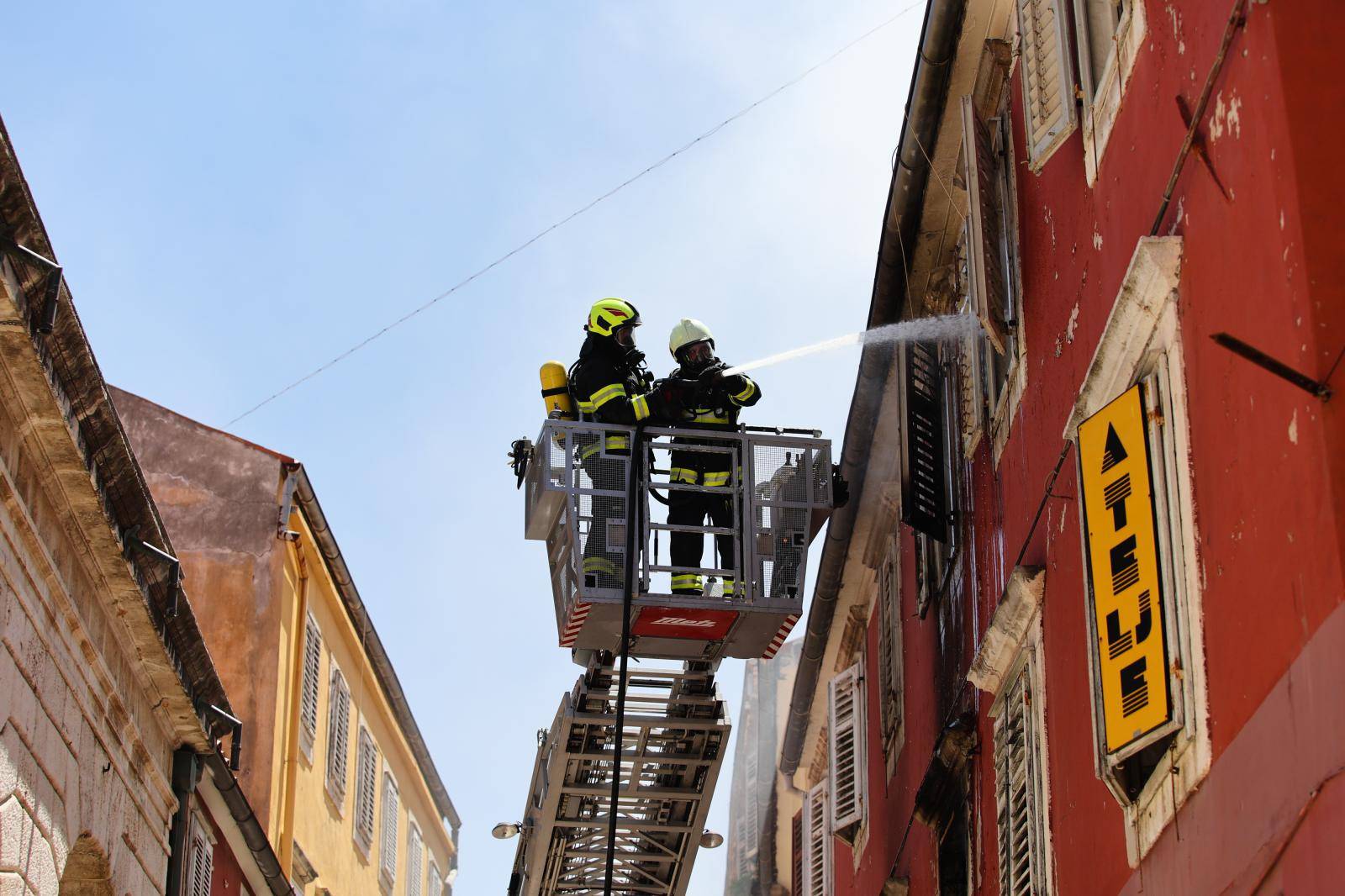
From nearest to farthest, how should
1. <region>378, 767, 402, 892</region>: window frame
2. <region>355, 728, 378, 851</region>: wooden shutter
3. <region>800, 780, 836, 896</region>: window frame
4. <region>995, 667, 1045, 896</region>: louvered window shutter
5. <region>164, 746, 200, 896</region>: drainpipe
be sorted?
<region>995, 667, 1045, 896</region>: louvered window shutter
<region>164, 746, 200, 896</region>: drainpipe
<region>800, 780, 836, 896</region>: window frame
<region>355, 728, 378, 851</region>: wooden shutter
<region>378, 767, 402, 892</region>: window frame

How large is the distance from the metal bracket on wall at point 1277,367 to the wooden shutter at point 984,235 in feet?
14.0

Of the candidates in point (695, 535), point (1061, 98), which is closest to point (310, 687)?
point (695, 535)

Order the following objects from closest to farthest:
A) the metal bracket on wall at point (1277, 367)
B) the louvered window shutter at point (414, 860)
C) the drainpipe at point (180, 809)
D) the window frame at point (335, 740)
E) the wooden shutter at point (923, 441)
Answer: the metal bracket on wall at point (1277, 367), the wooden shutter at point (923, 441), the drainpipe at point (180, 809), the window frame at point (335, 740), the louvered window shutter at point (414, 860)

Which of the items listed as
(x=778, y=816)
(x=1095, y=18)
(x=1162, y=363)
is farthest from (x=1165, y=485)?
(x=778, y=816)

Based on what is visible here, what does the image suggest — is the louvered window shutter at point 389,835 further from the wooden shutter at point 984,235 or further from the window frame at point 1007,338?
the wooden shutter at point 984,235

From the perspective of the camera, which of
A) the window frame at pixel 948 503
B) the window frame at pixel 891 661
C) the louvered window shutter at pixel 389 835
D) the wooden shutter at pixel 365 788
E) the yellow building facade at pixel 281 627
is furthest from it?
the louvered window shutter at pixel 389 835

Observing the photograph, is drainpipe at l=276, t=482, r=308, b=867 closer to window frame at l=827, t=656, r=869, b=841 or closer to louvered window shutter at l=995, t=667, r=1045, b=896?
window frame at l=827, t=656, r=869, b=841

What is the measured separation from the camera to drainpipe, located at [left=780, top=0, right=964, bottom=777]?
432 inches

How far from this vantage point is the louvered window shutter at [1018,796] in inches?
360

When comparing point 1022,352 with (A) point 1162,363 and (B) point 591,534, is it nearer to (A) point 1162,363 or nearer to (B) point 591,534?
(A) point 1162,363

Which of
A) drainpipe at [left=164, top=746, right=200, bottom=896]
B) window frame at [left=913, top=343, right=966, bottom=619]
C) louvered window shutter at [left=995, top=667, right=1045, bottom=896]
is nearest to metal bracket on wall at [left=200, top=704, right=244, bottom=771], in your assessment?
drainpipe at [left=164, top=746, right=200, bottom=896]

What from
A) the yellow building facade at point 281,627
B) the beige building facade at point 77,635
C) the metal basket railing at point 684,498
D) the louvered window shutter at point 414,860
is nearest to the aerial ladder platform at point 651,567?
the metal basket railing at point 684,498

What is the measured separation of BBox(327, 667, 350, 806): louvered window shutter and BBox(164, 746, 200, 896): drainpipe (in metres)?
5.89

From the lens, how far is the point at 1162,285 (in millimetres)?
6945
